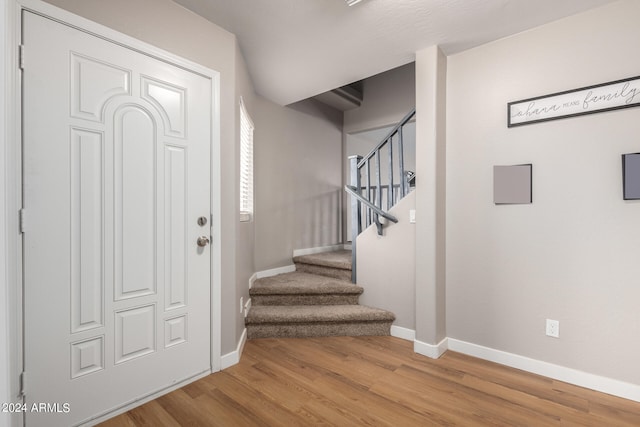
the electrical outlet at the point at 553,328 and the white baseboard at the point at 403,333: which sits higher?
the electrical outlet at the point at 553,328

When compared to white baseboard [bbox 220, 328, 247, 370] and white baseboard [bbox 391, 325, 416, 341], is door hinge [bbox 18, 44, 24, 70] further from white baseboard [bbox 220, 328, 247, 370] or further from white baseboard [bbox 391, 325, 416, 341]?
white baseboard [bbox 391, 325, 416, 341]

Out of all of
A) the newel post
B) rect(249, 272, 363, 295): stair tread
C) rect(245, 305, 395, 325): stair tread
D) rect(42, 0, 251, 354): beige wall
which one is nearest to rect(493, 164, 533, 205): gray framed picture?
the newel post

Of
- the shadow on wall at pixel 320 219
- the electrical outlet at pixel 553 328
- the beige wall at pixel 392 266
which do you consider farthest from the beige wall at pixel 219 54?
the electrical outlet at pixel 553 328

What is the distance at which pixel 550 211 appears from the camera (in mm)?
1950

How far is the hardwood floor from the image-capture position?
5.02 ft

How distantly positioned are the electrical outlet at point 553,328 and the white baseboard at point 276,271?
8.49ft

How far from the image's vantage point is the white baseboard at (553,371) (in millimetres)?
1714

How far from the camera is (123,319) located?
1.60 metres

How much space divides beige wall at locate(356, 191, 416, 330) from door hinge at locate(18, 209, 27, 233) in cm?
238

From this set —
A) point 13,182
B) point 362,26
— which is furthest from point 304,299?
A: point 362,26

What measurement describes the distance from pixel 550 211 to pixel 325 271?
7.10ft

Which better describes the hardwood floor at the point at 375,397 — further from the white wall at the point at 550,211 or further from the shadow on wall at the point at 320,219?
the shadow on wall at the point at 320,219

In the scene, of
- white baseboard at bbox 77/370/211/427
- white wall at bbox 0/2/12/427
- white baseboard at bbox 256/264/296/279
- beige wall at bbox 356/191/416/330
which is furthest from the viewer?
white baseboard at bbox 256/264/296/279

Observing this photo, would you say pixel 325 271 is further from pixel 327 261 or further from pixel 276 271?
pixel 276 271
